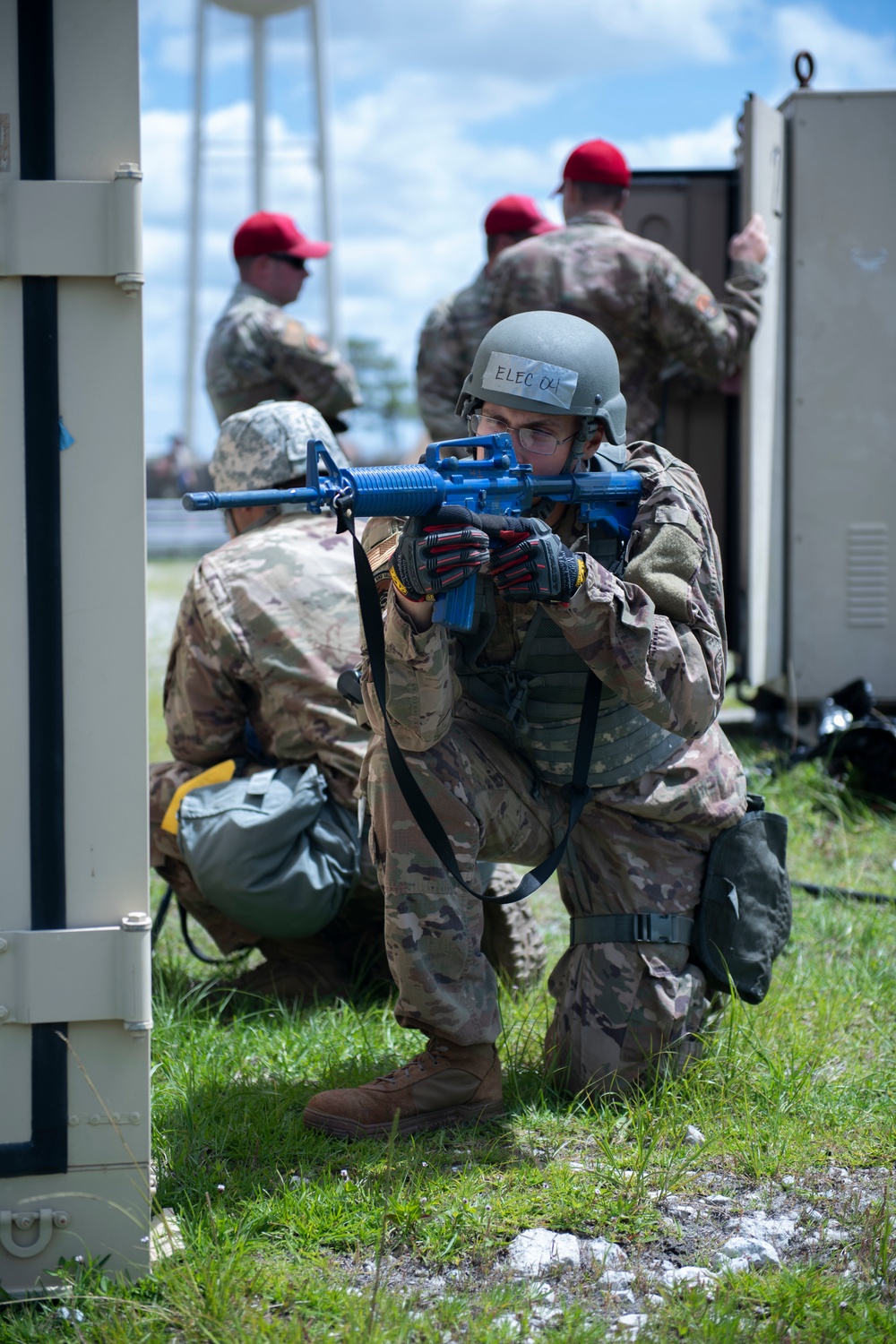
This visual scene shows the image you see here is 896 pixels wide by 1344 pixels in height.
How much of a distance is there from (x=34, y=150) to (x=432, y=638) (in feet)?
3.52

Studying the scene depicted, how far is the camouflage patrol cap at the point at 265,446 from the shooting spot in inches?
137

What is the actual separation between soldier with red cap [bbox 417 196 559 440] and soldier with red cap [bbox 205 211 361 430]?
1.30 feet

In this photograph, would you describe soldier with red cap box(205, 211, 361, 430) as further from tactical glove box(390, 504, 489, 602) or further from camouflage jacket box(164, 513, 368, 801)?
tactical glove box(390, 504, 489, 602)

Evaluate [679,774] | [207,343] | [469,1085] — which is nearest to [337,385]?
[207,343]

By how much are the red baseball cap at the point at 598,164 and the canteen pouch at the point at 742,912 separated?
10.8 ft

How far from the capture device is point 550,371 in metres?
2.66

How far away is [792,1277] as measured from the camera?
2055mm

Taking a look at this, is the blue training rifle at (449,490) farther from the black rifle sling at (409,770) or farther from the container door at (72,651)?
the container door at (72,651)

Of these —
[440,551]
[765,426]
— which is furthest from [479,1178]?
[765,426]

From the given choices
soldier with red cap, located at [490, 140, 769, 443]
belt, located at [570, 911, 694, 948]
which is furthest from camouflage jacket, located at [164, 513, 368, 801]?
soldier with red cap, located at [490, 140, 769, 443]

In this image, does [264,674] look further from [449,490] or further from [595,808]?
[449,490]

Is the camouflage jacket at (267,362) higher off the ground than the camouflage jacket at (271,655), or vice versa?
the camouflage jacket at (267,362)

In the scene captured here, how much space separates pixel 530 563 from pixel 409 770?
1.78 feet

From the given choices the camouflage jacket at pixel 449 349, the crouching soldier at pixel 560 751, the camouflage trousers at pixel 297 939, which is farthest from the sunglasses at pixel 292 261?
the crouching soldier at pixel 560 751
